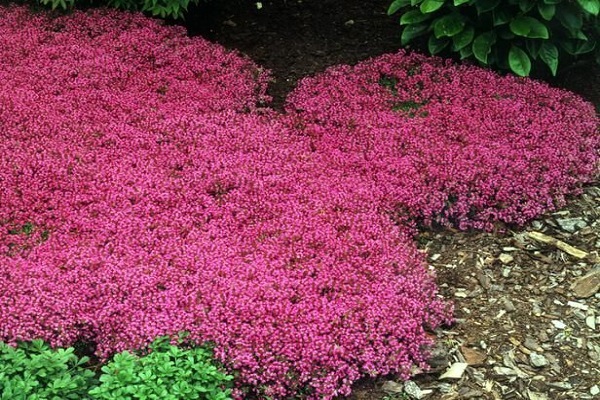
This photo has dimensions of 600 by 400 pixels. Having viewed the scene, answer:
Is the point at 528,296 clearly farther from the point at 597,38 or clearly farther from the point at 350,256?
the point at 597,38

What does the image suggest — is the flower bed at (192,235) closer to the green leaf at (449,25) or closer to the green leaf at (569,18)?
the green leaf at (449,25)

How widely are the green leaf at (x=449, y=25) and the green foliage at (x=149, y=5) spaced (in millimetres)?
2419

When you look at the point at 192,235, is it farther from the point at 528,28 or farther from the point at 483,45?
the point at 528,28

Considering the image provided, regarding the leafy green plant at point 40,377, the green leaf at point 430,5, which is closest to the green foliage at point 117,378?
the leafy green plant at point 40,377

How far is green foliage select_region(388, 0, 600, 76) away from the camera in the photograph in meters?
6.21

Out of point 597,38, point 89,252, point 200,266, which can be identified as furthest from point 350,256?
point 597,38

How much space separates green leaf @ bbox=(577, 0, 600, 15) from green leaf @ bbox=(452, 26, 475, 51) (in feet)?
3.14

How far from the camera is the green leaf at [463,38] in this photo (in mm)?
6426

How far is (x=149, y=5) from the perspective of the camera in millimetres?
7441

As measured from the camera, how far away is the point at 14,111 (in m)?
5.77

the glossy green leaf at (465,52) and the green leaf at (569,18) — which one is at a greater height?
the green leaf at (569,18)

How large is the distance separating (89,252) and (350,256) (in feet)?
5.31

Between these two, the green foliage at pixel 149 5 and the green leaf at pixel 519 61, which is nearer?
the green leaf at pixel 519 61

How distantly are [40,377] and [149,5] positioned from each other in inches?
193
